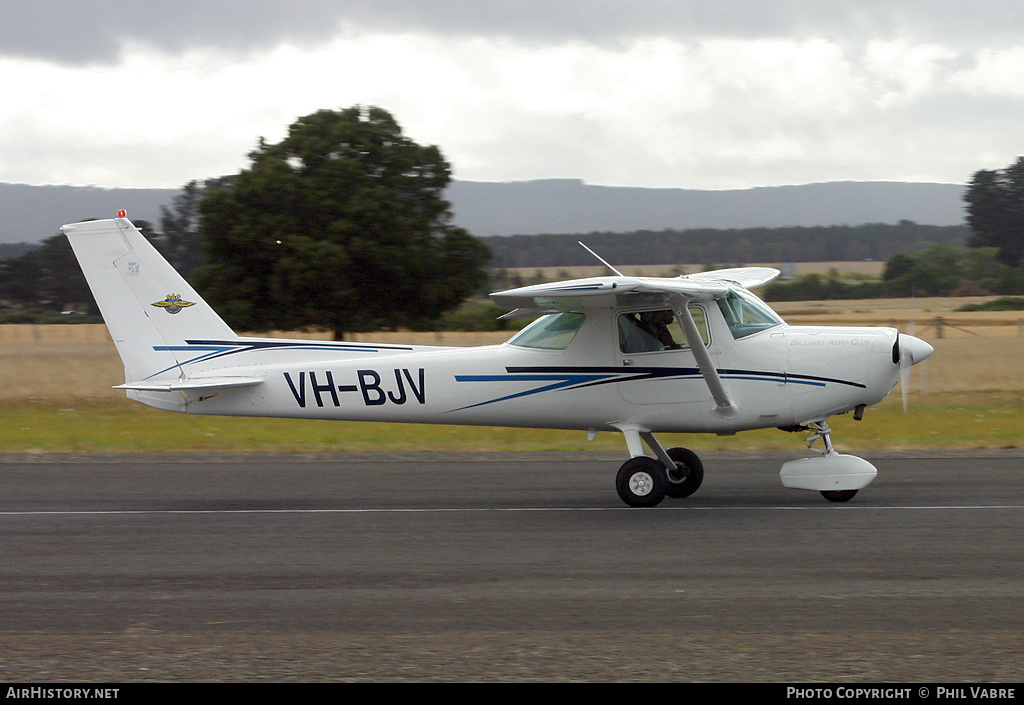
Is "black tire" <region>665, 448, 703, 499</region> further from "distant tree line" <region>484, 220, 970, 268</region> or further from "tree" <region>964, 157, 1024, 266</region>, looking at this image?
"tree" <region>964, 157, 1024, 266</region>

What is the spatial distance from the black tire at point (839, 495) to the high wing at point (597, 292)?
2041 millimetres

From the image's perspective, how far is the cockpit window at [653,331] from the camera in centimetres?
961

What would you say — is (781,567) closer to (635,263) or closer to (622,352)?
(622,352)

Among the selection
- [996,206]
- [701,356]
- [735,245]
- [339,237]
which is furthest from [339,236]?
[996,206]

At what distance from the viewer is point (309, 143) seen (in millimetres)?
25297

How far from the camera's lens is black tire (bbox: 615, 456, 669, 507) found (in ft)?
31.0

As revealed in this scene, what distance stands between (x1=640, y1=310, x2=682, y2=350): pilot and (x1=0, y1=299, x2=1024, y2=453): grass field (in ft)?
11.7

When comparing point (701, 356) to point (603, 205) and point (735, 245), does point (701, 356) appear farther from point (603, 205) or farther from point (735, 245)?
point (603, 205)

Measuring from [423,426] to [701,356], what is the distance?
868cm

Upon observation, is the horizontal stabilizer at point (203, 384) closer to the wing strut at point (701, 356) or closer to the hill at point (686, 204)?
the wing strut at point (701, 356)

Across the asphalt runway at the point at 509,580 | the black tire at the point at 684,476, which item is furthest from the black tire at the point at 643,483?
the black tire at the point at 684,476

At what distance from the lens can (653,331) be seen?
9.70 metres
